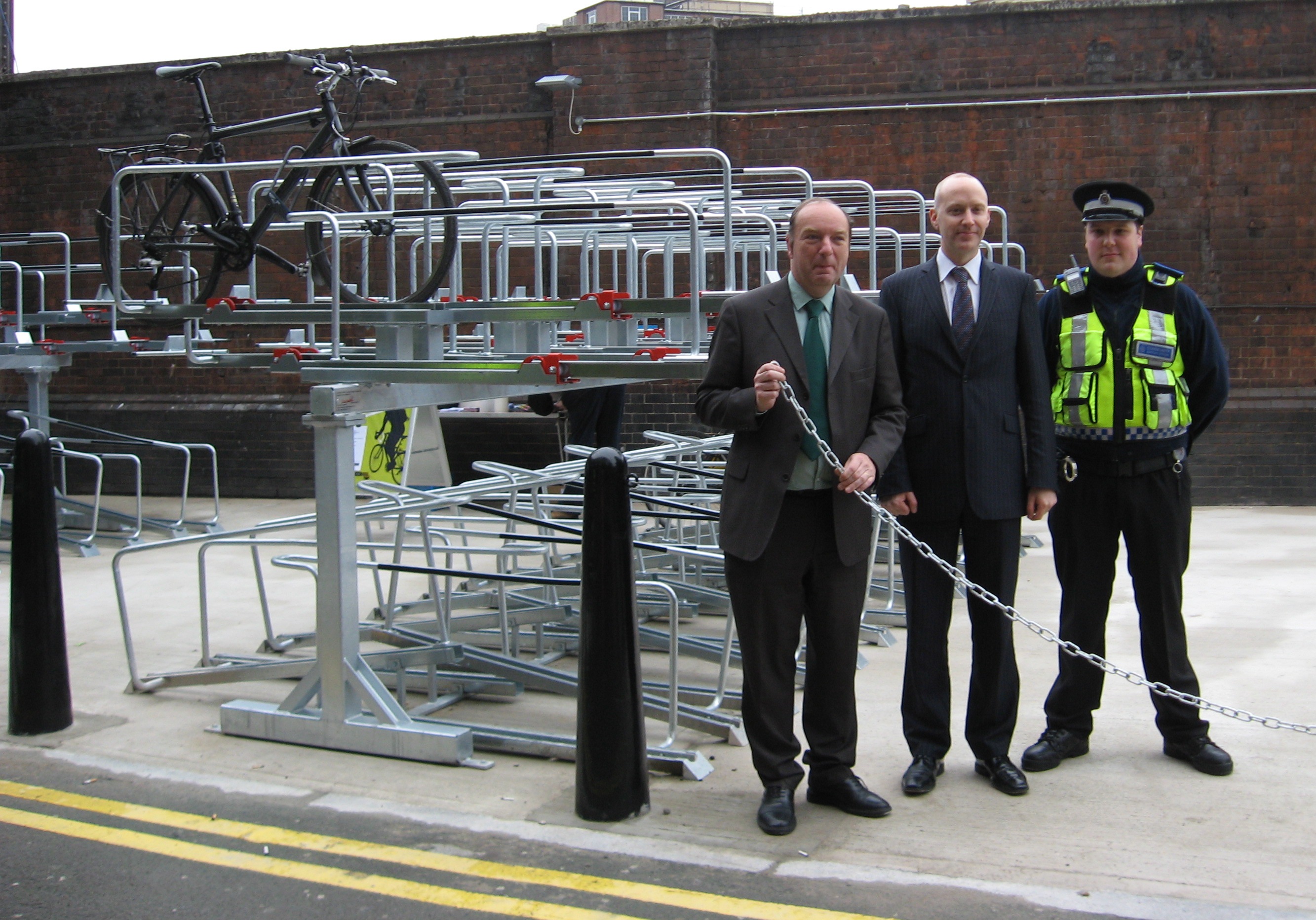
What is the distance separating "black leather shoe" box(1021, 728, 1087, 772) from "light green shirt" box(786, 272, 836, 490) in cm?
140

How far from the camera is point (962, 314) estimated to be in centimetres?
447

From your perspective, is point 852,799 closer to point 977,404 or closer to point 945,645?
point 945,645

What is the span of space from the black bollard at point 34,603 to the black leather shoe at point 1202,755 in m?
4.59

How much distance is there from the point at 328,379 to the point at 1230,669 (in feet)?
14.8

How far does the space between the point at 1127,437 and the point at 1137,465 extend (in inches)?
4.5

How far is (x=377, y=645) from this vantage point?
7129 millimetres

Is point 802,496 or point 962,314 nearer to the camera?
point 802,496

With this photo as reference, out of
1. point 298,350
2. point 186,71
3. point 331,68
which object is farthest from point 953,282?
point 186,71

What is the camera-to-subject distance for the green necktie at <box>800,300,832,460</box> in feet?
13.9

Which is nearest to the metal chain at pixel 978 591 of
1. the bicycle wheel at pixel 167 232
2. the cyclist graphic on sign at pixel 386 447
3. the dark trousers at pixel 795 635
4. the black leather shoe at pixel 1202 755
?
the dark trousers at pixel 795 635

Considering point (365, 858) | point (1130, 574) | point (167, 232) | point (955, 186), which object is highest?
point (167, 232)

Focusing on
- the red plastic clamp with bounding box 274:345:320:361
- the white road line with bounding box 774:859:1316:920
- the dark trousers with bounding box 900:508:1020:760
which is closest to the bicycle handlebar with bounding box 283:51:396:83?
the red plastic clamp with bounding box 274:345:320:361

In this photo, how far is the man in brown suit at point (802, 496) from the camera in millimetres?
4184

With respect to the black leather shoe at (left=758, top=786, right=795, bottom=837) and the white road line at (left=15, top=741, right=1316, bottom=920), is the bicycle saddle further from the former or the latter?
the black leather shoe at (left=758, top=786, right=795, bottom=837)
